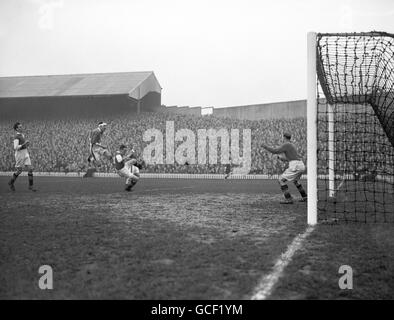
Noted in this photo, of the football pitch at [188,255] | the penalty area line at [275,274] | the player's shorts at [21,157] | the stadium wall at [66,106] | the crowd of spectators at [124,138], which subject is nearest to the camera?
the penalty area line at [275,274]

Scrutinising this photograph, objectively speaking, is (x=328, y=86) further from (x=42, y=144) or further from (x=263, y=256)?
(x=42, y=144)

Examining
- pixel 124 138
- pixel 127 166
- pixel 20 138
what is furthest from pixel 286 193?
pixel 124 138

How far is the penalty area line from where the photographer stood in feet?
9.98

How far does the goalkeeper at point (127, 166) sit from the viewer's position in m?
11.8

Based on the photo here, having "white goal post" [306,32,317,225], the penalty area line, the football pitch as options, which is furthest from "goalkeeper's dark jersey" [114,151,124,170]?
the penalty area line

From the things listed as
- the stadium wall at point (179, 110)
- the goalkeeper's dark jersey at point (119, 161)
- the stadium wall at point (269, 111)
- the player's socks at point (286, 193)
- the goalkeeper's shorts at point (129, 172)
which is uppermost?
the stadium wall at point (179, 110)

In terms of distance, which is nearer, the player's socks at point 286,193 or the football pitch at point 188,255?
the football pitch at point 188,255

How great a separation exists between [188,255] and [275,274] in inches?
41.4

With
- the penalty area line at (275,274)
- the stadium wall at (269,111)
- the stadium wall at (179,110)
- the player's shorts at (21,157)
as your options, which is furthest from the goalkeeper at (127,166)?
the stadium wall at (179,110)

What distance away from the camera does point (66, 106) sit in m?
36.2

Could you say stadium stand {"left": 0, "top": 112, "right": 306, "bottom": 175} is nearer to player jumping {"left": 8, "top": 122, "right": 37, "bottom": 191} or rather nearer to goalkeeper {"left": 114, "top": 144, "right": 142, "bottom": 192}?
goalkeeper {"left": 114, "top": 144, "right": 142, "bottom": 192}

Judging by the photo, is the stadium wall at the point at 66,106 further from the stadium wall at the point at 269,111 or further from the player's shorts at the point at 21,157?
the player's shorts at the point at 21,157

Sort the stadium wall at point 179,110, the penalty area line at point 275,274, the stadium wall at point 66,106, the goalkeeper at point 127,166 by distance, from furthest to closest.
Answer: the stadium wall at point 179,110 → the stadium wall at point 66,106 → the goalkeeper at point 127,166 → the penalty area line at point 275,274

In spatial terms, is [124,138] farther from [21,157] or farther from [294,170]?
[294,170]
